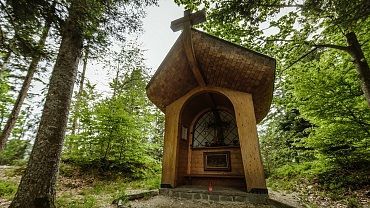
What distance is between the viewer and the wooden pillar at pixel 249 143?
507 centimetres

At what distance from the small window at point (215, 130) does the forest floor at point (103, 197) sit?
2.14 m

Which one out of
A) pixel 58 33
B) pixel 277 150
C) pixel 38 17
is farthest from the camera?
pixel 277 150

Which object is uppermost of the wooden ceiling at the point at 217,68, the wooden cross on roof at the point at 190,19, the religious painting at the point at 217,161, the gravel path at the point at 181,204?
the wooden cross on roof at the point at 190,19

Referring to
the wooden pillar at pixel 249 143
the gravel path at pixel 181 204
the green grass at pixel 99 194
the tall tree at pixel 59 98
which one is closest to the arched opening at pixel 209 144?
the wooden pillar at pixel 249 143

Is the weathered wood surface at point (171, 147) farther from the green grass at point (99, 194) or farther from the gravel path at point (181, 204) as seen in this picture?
the green grass at point (99, 194)

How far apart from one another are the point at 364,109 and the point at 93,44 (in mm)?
7656

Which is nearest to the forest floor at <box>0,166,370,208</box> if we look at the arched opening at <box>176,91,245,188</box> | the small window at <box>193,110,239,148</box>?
the arched opening at <box>176,91,245,188</box>

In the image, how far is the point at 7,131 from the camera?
8.96 m

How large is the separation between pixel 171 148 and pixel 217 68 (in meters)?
2.71

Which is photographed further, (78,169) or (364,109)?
(78,169)

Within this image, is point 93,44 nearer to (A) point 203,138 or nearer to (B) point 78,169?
(A) point 203,138

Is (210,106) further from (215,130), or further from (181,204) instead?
(181,204)

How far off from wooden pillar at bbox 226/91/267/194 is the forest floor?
58cm

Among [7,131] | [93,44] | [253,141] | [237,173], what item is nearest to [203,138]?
[237,173]
